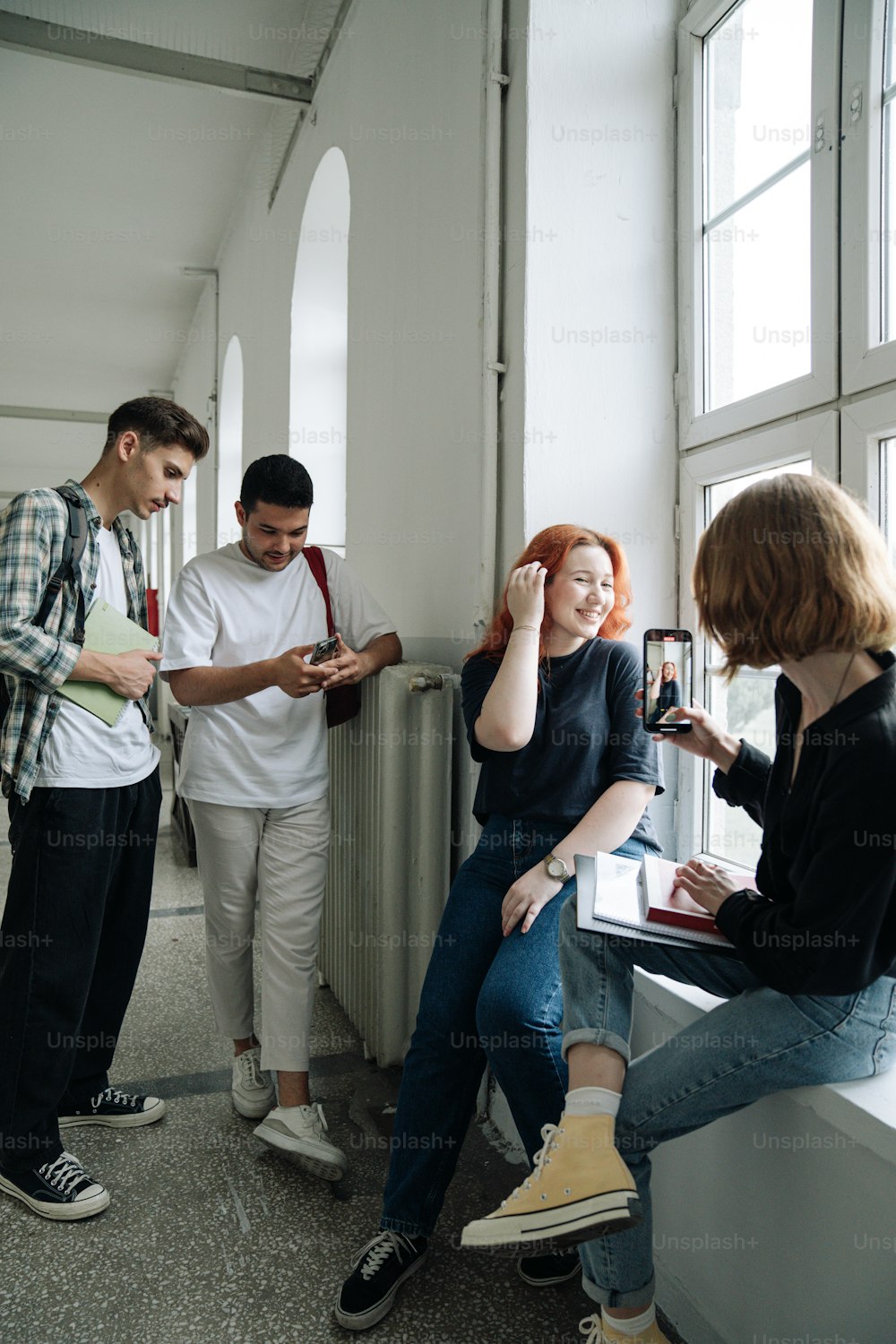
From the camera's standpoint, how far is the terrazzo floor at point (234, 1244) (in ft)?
4.90

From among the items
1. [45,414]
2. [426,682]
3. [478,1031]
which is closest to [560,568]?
[426,682]

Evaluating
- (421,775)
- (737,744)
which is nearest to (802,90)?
(737,744)

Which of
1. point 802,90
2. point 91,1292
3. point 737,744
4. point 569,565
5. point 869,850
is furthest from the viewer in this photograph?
point 569,565

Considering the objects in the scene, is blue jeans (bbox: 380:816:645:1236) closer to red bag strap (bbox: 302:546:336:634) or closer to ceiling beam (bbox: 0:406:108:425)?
red bag strap (bbox: 302:546:336:634)

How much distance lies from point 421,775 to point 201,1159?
97cm

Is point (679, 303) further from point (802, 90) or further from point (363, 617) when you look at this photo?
point (363, 617)

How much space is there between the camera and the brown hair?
3.58ft

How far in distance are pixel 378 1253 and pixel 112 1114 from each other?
878mm

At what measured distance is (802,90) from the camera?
1.69 metres

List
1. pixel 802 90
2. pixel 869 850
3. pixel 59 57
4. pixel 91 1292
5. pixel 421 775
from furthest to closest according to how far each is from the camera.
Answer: pixel 59 57 < pixel 421 775 < pixel 802 90 < pixel 91 1292 < pixel 869 850

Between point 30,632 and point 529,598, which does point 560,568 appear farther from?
point 30,632

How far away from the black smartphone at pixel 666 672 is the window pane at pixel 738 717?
306mm

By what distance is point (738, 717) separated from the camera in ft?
6.28

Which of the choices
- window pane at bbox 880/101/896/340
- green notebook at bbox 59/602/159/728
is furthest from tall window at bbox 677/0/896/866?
green notebook at bbox 59/602/159/728
